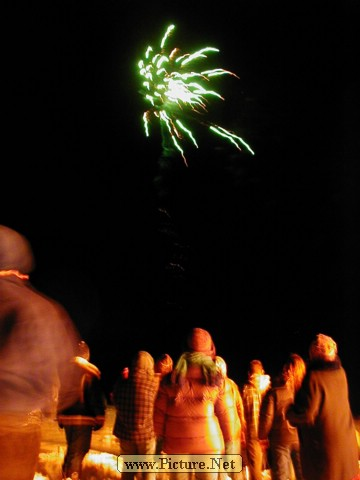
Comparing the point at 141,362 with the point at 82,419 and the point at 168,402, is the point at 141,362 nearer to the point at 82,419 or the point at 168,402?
the point at 82,419

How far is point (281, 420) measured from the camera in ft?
24.9

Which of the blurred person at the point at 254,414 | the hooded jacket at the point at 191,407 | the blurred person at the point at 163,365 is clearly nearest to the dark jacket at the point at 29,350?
the hooded jacket at the point at 191,407

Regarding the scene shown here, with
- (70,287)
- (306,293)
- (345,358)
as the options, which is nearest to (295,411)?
(345,358)

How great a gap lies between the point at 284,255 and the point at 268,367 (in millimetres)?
9210

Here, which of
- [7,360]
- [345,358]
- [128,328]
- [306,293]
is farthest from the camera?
[128,328]

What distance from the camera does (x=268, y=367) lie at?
90.6 ft

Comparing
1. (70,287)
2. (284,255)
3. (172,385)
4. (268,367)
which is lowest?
(172,385)

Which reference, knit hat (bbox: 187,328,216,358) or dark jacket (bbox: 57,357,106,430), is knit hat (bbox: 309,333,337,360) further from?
dark jacket (bbox: 57,357,106,430)

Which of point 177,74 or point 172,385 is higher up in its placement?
point 177,74

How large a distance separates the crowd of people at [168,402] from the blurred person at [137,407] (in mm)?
11

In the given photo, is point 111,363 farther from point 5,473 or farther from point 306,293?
point 5,473

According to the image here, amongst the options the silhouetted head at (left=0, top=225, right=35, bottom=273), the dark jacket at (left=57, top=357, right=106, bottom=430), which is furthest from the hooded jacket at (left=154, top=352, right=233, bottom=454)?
the silhouetted head at (left=0, top=225, right=35, bottom=273)

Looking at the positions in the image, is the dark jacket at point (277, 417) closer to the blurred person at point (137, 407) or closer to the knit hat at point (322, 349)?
the blurred person at point (137, 407)

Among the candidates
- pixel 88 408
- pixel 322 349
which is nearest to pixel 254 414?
pixel 88 408
